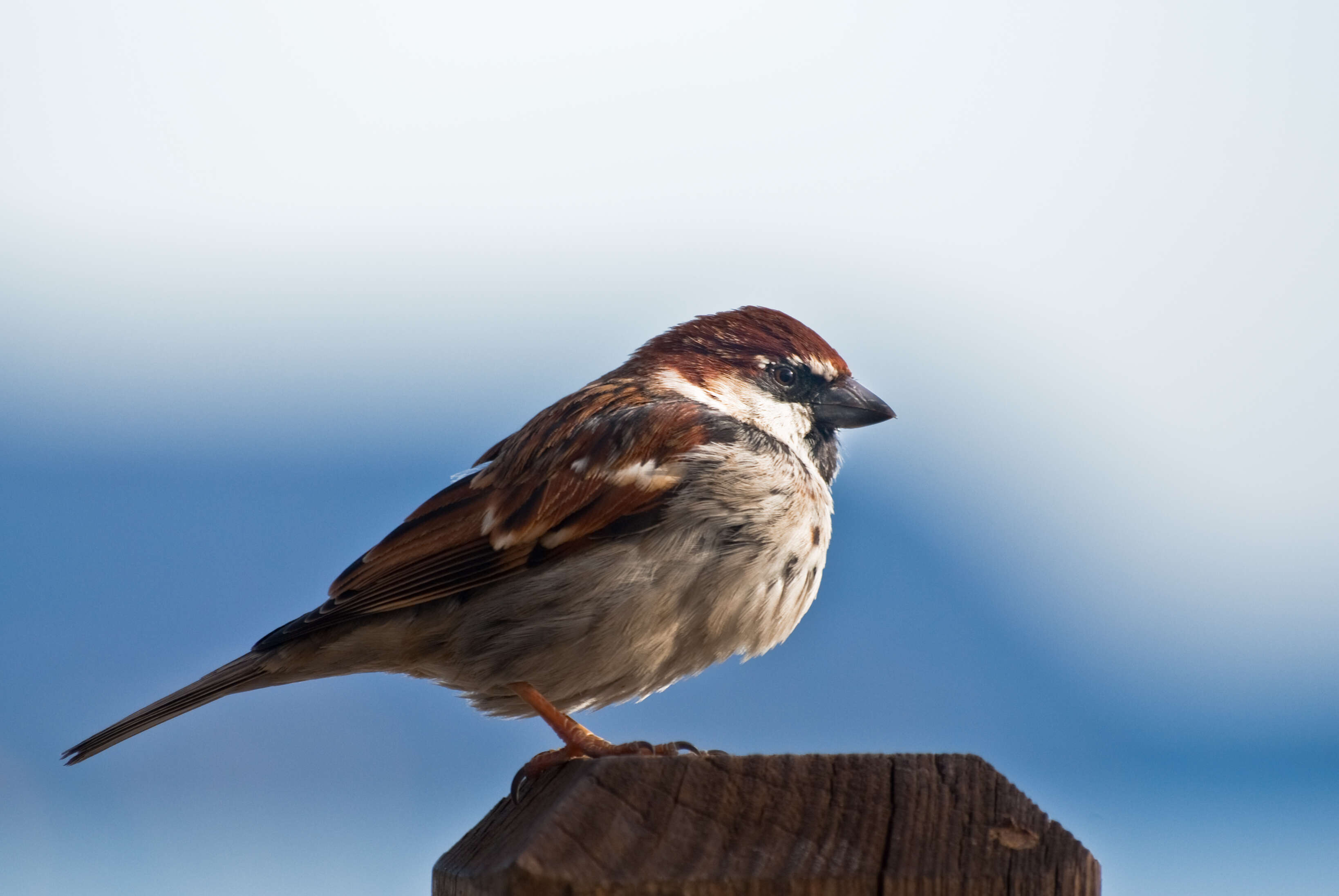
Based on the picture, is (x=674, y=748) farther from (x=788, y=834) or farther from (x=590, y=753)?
(x=788, y=834)

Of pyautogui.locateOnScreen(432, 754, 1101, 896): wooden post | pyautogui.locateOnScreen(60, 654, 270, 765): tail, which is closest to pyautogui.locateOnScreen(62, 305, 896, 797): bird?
pyautogui.locateOnScreen(60, 654, 270, 765): tail

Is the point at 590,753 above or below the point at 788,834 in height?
above

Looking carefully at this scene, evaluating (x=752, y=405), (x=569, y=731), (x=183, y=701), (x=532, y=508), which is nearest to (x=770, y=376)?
(x=752, y=405)

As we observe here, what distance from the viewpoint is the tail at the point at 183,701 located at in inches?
122

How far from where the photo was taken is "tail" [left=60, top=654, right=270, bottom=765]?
309 cm

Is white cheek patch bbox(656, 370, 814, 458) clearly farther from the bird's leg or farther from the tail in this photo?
the tail

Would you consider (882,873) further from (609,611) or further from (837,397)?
(837,397)

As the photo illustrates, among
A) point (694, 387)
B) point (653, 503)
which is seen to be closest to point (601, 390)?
point (694, 387)

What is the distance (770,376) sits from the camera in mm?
3639

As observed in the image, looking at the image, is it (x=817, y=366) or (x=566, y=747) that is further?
(x=817, y=366)

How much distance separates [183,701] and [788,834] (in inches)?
84.7

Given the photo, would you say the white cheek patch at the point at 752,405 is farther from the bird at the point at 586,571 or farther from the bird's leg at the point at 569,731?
the bird's leg at the point at 569,731

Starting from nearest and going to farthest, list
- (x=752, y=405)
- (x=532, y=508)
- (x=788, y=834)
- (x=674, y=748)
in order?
(x=788, y=834), (x=674, y=748), (x=532, y=508), (x=752, y=405)

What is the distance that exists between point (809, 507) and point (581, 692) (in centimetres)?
70
